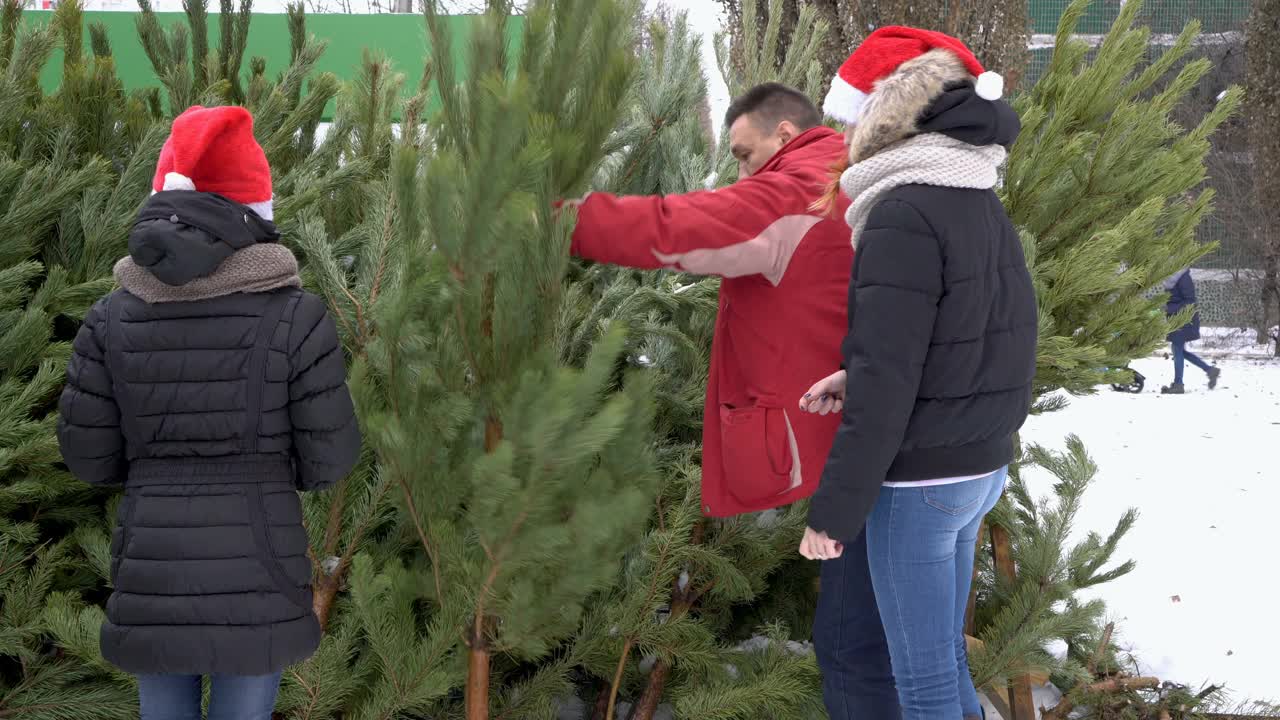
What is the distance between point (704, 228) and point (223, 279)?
0.88 metres

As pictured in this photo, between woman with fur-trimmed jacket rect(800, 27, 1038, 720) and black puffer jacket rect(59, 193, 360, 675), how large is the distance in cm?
97

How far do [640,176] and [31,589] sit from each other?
2.14 meters

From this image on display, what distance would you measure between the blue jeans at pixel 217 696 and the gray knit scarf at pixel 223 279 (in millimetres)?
683

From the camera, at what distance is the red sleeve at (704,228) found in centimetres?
180

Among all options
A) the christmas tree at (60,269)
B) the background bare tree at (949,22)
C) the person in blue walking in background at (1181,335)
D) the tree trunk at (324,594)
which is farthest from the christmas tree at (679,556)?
the person in blue walking in background at (1181,335)

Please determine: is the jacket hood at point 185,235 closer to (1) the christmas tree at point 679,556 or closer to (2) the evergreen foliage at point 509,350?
(2) the evergreen foliage at point 509,350

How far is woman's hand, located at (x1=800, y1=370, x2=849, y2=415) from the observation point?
2002 mm

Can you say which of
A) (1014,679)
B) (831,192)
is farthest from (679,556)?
(1014,679)

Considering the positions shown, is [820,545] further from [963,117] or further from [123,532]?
[123,532]

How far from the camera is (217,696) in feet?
5.84

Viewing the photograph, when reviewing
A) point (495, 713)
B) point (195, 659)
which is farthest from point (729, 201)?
point (495, 713)

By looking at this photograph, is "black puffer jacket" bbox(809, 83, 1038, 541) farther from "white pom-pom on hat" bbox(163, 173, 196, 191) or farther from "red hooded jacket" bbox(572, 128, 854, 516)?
"white pom-pom on hat" bbox(163, 173, 196, 191)

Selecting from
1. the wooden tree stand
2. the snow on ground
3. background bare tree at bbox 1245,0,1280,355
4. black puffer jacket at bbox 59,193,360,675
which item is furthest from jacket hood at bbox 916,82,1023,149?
background bare tree at bbox 1245,0,1280,355

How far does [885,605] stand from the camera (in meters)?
2.00
